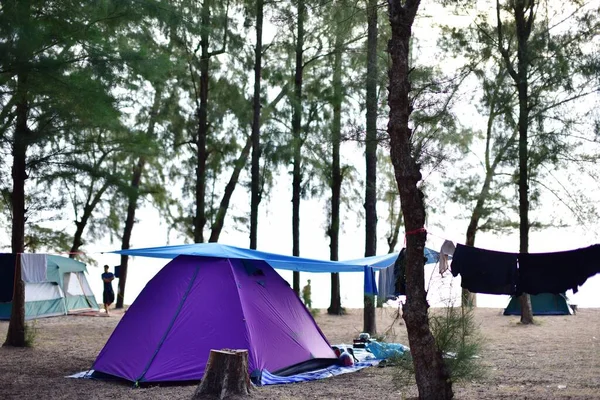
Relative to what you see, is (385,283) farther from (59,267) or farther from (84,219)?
(84,219)

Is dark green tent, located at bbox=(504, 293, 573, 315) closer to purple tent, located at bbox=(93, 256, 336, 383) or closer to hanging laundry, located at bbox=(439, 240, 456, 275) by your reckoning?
hanging laundry, located at bbox=(439, 240, 456, 275)

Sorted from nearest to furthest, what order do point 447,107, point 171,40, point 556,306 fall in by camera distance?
point 447,107 < point 171,40 < point 556,306

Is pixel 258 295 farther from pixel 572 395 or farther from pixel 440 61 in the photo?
pixel 440 61

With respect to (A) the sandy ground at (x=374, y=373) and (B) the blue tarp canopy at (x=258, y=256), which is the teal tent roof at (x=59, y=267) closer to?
(A) the sandy ground at (x=374, y=373)

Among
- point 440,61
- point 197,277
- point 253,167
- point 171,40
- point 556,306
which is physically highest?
point 171,40

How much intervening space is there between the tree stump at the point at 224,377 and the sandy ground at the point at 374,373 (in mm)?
243

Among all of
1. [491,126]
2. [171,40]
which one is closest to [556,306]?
[491,126]

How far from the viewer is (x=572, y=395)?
7.18 metres

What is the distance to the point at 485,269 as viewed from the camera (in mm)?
8945

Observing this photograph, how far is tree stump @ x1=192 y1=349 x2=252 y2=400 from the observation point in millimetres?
7199

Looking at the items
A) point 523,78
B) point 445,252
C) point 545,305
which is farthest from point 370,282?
point 545,305

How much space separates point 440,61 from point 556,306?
823cm

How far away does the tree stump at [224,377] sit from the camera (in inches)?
283

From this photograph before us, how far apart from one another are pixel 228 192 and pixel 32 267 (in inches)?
369
